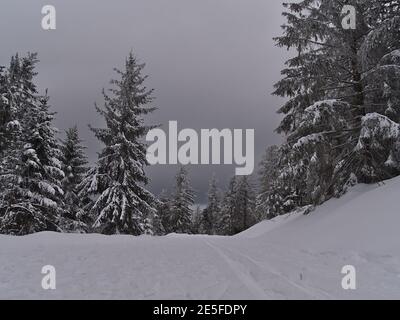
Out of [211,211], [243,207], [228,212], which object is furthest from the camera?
[211,211]

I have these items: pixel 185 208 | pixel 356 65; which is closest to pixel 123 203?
pixel 356 65

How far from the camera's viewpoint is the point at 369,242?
10.5m

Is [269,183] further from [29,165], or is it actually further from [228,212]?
[29,165]

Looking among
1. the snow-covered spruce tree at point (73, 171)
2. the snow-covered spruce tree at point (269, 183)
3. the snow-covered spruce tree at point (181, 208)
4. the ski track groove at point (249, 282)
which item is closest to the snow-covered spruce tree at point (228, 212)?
the snow-covered spruce tree at point (181, 208)

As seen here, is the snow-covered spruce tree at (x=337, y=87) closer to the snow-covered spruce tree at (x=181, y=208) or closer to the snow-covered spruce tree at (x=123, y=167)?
the snow-covered spruce tree at (x=123, y=167)

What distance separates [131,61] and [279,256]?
67.4ft

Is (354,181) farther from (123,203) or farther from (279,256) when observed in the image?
(123,203)

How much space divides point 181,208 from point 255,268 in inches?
1731

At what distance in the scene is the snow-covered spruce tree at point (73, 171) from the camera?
29406 mm

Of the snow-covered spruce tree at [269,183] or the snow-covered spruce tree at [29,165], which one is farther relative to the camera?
the snow-covered spruce tree at [29,165]

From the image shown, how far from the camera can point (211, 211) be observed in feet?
226

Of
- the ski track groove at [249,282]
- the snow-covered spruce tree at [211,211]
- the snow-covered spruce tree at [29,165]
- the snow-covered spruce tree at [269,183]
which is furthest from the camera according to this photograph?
the snow-covered spruce tree at [211,211]

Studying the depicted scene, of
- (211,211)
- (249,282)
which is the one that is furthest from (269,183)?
(249,282)

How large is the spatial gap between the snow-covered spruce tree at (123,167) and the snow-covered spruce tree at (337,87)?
37.0ft
